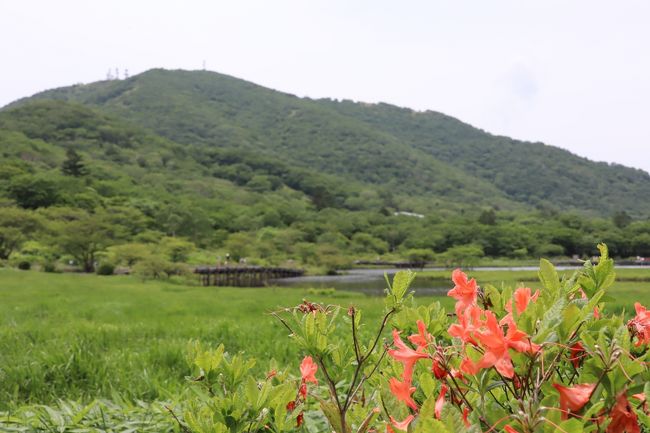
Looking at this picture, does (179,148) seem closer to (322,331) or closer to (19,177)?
(19,177)

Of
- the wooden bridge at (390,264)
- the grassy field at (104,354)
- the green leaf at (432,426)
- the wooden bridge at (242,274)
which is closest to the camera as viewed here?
the green leaf at (432,426)

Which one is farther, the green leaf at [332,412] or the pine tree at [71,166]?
the pine tree at [71,166]

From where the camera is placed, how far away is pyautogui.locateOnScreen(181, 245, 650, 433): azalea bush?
738 millimetres

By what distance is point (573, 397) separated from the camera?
727mm

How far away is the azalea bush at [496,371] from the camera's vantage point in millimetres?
738

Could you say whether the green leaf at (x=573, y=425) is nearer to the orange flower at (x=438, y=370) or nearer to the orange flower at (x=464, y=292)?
the orange flower at (x=438, y=370)

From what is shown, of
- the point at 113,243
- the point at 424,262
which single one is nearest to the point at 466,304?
the point at 113,243

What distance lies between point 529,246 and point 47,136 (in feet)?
281

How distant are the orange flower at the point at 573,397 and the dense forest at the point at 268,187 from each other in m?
33.0

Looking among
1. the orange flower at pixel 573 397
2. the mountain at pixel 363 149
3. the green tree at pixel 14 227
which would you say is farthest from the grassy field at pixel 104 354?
the mountain at pixel 363 149

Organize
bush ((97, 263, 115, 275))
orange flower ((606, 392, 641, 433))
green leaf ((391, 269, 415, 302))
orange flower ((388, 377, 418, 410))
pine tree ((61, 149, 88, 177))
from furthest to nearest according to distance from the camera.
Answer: pine tree ((61, 149, 88, 177)), bush ((97, 263, 115, 275)), green leaf ((391, 269, 415, 302)), orange flower ((388, 377, 418, 410)), orange flower ((606, 392, 641, 433))

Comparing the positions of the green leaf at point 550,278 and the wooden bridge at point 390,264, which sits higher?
the green leaf at point 550,278

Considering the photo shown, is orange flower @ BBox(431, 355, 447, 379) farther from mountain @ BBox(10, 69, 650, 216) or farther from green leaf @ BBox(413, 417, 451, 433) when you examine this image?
mountain @ BBox(10, 69, 650, 216)

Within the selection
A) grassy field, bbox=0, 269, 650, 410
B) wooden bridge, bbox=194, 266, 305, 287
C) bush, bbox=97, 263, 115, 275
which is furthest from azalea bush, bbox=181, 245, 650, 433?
wooden bridge, bbox=194, 266, 305, 287
